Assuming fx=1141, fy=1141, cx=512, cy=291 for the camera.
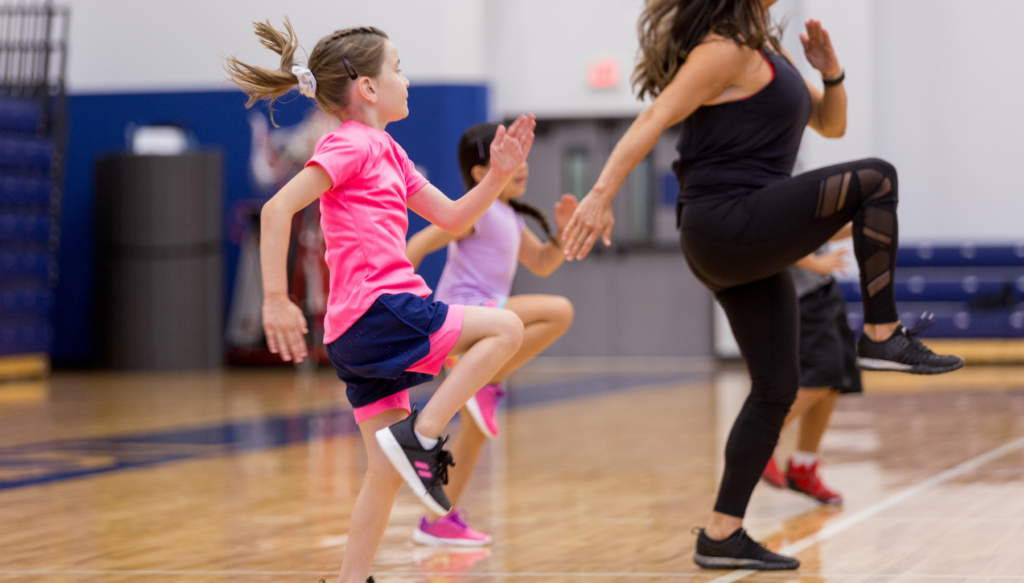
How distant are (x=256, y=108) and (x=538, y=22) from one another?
286 centimetres

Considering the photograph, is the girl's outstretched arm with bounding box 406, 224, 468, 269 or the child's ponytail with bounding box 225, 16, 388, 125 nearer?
the child's ponytail with bounding box 225, 16, 388, 125

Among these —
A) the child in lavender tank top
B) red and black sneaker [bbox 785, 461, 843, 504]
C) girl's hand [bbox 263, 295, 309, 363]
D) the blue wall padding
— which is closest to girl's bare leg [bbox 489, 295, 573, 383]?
the child in lavender tank top

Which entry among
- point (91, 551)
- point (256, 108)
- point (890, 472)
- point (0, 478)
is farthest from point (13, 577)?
point (256, 108)

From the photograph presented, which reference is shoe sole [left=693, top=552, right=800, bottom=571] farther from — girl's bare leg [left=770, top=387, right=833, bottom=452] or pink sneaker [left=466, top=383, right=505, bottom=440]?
girl's bare leg [left=770, top=387, right=833, bottom=452]

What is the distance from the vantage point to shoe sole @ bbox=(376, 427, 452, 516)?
200cm

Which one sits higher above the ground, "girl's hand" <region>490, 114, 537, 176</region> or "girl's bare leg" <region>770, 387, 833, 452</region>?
"girl's hand" <region>490, 114, 537, 176</region>

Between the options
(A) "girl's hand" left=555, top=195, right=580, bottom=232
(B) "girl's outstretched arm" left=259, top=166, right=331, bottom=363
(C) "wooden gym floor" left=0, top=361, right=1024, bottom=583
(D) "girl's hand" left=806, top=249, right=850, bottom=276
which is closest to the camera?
(B) "girl's outstretched arm" left=259, top=166, right=331, bottom=363

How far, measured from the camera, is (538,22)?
440 inches

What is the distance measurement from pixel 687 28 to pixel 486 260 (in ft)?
2.92

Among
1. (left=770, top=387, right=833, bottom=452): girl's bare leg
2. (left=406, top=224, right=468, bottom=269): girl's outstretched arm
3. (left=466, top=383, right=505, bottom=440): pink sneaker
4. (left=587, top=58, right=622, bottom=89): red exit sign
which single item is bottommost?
(left=770, top=387, right=833, bottom=452): girl's bare leg

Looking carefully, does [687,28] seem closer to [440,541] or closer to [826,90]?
[826,90]

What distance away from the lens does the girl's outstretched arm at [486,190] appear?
2.18m

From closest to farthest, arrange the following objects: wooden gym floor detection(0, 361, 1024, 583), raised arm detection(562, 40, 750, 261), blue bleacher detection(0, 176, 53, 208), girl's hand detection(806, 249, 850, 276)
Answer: raised arm detection(562, 40, 750, 261) → wooden gym floor detection(0, 361, 1024, 583) → girl's hand detection(806, 249, 850, 276) → blue bleacher detection(0, 176, 53, 208)

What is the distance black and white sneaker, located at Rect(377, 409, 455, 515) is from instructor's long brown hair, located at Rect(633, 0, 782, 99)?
103 centimetres
